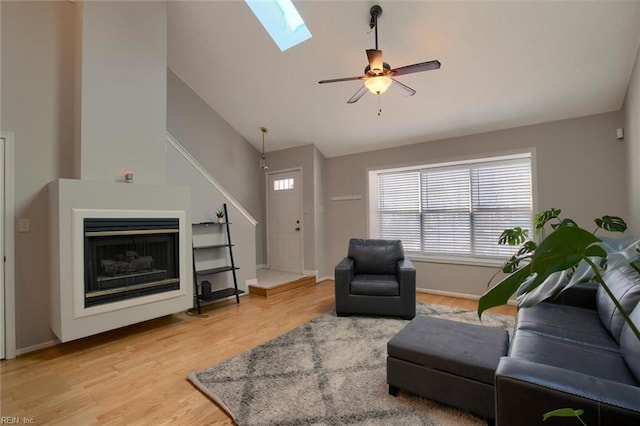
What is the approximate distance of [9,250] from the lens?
2693 mm

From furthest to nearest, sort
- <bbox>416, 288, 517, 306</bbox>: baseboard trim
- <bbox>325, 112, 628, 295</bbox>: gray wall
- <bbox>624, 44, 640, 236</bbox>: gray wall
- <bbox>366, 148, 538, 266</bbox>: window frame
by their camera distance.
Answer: <bbox>416, 288, 517, 306</bbox>: baseboard trim < <bbox>366, 148, 538, 266</bbox>: window frame < <bbox>325, 112, 628, 295</bbox>: gray wall < <bbox>624, 44, 640, 236</bbox>: gray wall

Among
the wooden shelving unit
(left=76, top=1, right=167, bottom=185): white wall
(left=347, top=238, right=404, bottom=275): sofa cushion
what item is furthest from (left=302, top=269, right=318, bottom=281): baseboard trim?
(left=76, top=1, right=167, bottom=185): white wall

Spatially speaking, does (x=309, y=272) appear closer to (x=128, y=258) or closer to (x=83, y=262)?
(x=128, y=258)

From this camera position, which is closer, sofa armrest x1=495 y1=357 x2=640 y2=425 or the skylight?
sofa armrest x1=495 y1=357 x2=640 y2=425

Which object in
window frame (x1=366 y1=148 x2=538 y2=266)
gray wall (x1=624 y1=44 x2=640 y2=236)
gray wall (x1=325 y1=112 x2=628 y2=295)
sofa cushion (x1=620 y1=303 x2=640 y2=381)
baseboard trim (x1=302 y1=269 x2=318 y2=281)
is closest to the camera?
sofa cushion (x1=620 y1=303 x2=640 y2=381)

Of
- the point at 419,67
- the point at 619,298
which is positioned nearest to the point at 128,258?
the point at 419,67

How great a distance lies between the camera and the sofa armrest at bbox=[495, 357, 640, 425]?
40.6 inches

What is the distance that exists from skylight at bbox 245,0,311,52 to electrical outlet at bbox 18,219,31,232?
10.2 ft

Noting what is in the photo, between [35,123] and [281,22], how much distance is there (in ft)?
9.06

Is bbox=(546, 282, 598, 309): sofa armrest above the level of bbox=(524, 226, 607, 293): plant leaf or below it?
below

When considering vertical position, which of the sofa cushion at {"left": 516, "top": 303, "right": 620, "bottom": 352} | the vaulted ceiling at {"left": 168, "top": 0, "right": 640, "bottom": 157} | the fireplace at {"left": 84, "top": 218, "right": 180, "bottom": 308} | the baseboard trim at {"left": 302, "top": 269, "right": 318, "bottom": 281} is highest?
the vaulted ceiling at {"left": 168, "top": 0, "right": 640, "bottom": 157}

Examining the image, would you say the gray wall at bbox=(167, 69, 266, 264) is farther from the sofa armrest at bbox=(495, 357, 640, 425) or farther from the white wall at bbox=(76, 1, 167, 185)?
the sofa armrest at bbox=(495, 357, 640, 425)

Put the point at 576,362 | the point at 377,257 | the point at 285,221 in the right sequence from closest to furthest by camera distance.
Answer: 1. the point at 576,362
2. the point at 377,257
3. the point at 285,221

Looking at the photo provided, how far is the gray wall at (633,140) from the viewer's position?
8.43 ft
